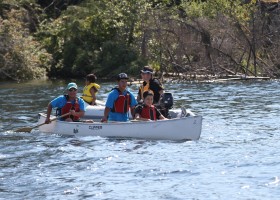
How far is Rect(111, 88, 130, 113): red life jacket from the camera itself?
1675 centimetres

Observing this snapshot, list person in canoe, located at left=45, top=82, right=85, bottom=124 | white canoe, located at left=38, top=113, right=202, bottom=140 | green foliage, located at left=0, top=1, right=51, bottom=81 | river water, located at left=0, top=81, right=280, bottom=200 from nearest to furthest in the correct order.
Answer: river water, located at left=0, top=81, right=280, bottom=200 < white canoe, located at left=38, top=113, right=202, bottom=140 < person in canoe, located at left=45, top=82, right=85, bottom=124 < green foliage, located at left=0, top=1, right=51, bottom=81

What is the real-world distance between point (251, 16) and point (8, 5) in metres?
15.4

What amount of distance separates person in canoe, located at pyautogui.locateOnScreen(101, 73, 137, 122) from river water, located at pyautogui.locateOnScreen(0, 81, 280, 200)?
0.63m

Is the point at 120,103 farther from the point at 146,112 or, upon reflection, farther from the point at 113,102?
the point at 146,112

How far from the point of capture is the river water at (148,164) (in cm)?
1162

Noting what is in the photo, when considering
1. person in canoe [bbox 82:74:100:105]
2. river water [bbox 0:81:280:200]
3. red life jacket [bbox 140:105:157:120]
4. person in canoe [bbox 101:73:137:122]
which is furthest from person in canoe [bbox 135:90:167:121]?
person in canoe [bbox 82:74:100:105]

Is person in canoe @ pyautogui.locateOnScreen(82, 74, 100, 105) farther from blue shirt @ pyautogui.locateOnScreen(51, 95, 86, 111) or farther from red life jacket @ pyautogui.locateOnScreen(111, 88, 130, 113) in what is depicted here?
red life jacket @ pyautogui.locateOnScreen(111, 88, 130, 113)

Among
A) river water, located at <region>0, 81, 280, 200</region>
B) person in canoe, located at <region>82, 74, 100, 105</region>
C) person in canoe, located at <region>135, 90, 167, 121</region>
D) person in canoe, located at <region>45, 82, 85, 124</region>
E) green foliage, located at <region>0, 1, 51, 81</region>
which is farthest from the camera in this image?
green foliage, located at <region>0, 1, 51, 81</region>

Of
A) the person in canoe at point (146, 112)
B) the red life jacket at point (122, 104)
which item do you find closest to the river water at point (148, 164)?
the person in canoe at point (146, 112)

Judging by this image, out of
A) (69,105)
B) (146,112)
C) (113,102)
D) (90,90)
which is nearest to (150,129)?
(146,112)

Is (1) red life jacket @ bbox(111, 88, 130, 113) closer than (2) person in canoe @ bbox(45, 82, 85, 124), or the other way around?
(1) red life jacket @ bbox(111, 88, 130, 113)

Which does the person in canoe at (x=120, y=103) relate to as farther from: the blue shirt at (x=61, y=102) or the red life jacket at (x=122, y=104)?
the blue shirt at (x=61, y=102)

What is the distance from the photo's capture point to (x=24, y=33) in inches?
1715

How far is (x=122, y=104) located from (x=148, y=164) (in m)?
3.35
